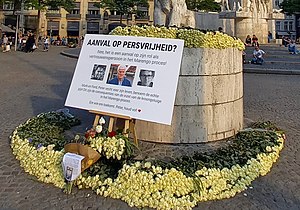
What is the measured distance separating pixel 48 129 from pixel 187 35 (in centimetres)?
287

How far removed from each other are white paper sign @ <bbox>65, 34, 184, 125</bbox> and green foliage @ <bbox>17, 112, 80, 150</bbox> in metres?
0.68

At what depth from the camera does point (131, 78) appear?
14.9ft

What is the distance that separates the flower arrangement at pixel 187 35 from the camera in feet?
16.9

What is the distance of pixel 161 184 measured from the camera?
12.5 ft

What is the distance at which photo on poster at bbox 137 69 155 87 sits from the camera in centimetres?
445

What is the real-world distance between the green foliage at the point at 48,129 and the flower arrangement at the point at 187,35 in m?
2.00

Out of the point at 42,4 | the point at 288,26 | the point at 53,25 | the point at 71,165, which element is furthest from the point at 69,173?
the point at 288,26

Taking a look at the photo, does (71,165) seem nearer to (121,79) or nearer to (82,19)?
(121,79)

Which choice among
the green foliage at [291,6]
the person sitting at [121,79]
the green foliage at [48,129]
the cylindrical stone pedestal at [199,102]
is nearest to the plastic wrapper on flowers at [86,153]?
the green foliage at [48,129]

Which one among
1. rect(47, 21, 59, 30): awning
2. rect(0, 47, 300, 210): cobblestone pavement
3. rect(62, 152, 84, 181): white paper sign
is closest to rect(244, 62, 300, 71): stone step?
rect(0, 47, 300, 210): cobblestone pavement

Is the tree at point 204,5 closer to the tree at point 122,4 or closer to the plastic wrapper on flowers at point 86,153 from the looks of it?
the tree at point 122,4

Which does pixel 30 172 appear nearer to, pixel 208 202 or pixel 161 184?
pixel 161 184

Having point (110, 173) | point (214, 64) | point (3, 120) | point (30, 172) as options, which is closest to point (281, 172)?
point (214, 64)

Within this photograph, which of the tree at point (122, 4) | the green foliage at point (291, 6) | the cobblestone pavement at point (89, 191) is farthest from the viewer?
the tree at point (122, 4)
